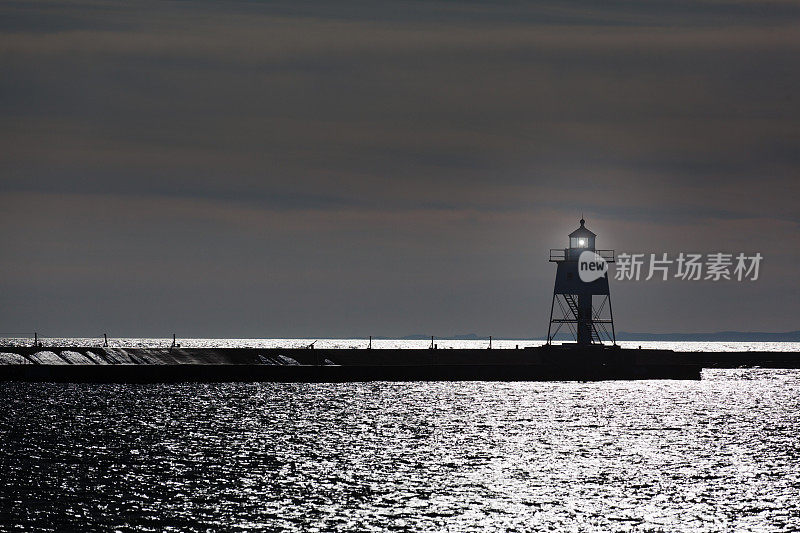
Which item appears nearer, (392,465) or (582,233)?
(392,465)

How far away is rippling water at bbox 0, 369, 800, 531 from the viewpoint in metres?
37.2

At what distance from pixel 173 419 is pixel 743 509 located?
140ft

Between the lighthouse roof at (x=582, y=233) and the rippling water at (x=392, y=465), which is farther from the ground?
the lighthouse roof at (x=582, y=233)

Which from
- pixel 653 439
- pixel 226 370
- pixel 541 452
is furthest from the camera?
Answer: pixel 226 370

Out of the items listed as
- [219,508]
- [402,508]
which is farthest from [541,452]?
[219,508]

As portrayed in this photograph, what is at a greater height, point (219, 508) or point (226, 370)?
point (226, 370)

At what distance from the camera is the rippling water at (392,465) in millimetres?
37188

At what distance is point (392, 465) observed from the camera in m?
50.9

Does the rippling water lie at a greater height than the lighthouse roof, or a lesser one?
lesser

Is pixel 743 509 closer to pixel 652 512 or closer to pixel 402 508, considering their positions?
pixel 652 512

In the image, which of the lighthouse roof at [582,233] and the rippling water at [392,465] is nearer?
the rippling water at [392,465]

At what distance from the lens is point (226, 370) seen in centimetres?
10075

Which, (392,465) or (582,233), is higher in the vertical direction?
(582,233)

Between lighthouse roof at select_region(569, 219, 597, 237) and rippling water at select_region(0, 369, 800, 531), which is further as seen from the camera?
lighthouse roof at select_region(569, 219, 597, 237)
